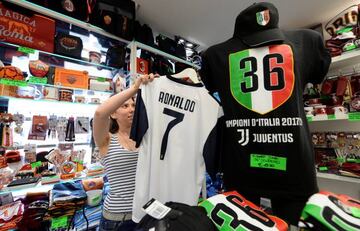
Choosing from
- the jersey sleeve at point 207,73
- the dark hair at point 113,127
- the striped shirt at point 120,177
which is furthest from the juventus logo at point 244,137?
the dark hair at point 113,127

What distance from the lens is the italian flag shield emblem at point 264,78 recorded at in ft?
2.41

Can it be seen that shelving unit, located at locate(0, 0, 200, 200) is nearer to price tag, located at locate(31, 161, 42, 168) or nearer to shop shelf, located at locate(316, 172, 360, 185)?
price tag, located at locate(31, 161, 42, 168)

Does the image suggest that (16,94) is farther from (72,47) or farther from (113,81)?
(113,81)

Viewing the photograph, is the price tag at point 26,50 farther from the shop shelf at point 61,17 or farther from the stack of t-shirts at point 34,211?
the stack of t-shirts at point 34,211

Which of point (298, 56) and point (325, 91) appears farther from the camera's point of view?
point (325, 91)

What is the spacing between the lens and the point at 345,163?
1590 mm

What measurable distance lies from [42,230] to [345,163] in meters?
2.40

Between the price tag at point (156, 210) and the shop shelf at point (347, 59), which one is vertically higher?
the shop shelf at point (347, 59)

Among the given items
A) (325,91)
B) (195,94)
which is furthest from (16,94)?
(325,91)

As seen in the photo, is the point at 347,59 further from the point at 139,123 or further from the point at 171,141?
the point at 139,123

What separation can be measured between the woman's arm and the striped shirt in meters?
0.11

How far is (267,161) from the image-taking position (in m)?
0.71

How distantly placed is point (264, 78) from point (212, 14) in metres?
1.66

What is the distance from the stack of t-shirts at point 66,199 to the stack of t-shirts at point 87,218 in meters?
0.10
